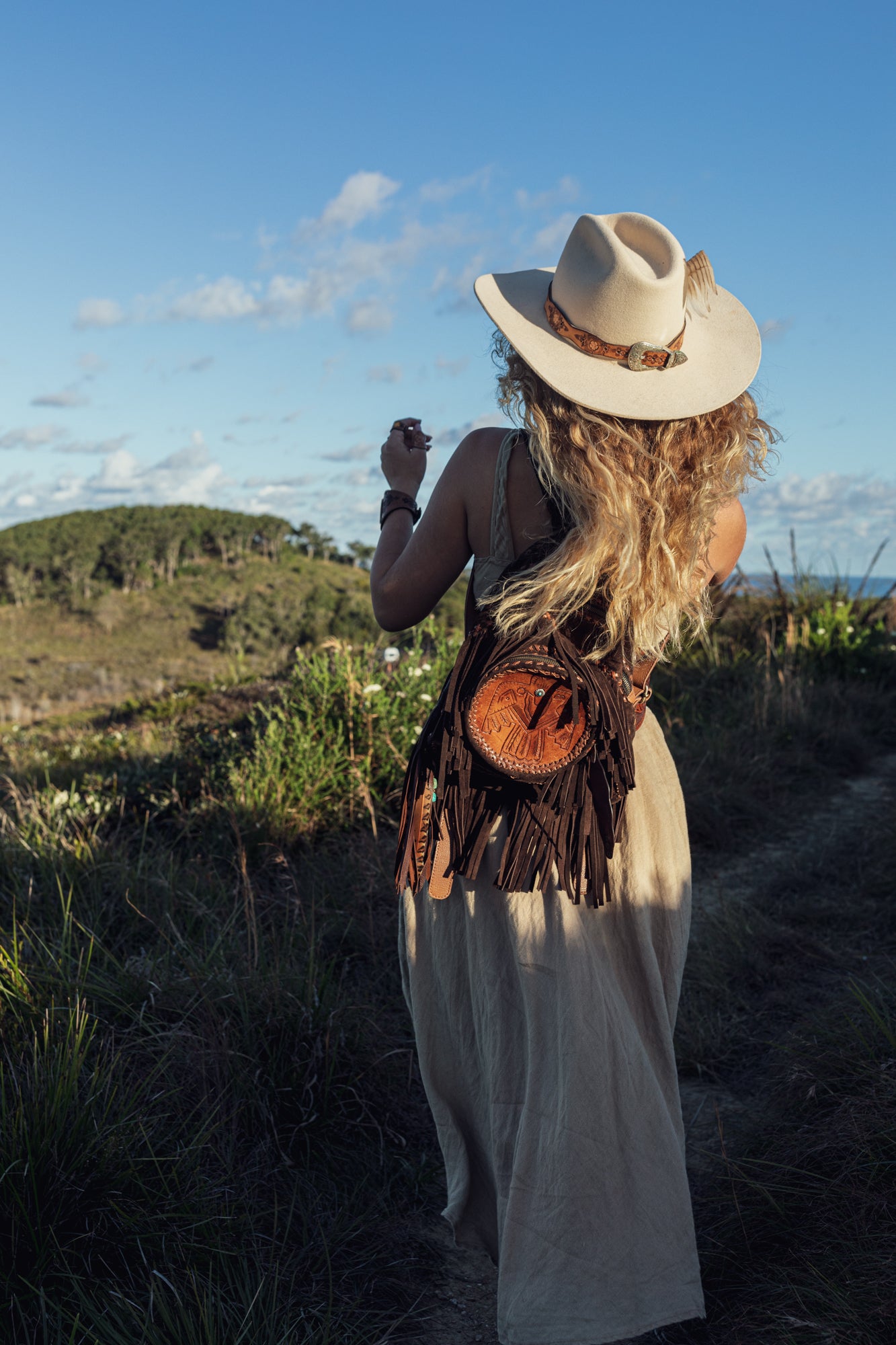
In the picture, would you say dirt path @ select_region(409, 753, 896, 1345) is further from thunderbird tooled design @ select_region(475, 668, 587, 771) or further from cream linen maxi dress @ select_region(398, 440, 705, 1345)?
thunderbird tooled design @ select_region(475, 668, 587, 771)

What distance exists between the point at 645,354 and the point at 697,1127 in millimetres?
2169

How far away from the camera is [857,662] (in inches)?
309

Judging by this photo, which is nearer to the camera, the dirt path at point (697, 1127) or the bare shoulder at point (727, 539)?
the bare shoulder at point (727, 539)

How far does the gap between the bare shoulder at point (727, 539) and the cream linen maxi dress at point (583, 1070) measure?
0.38m

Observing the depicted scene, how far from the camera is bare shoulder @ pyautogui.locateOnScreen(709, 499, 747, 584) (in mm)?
1783

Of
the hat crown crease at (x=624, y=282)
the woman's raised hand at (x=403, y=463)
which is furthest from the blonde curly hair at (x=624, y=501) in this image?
the woman's raised hand at (x=403, y=463)

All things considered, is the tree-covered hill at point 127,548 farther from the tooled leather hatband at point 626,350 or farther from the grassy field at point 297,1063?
the tooled leather hatband at point 626,350

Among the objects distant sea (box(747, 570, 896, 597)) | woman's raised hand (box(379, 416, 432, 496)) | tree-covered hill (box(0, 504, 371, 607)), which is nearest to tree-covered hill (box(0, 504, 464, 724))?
tree-covered hill (box(0, 504, 371, 607))

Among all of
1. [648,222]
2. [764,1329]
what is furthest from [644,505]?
[764,1329]

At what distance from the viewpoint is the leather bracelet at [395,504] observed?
1.95m

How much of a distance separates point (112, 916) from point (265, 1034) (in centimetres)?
110

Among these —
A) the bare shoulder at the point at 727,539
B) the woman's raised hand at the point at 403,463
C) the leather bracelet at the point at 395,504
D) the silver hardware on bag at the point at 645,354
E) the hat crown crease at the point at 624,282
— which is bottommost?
the bare shoulder at the point at 727,539

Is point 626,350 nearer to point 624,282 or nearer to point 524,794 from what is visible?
point 624,282

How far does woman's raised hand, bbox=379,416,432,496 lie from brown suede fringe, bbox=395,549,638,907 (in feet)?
1.34
